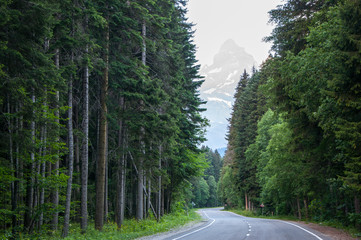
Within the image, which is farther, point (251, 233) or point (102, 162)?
point (251, 233)

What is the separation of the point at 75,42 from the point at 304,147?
13352 mm

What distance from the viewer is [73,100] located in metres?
16.3

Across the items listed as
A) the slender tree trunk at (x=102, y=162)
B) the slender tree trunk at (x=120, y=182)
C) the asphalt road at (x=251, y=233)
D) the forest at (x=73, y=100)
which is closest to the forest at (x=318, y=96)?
the asphalt road at (x=251, y=233)

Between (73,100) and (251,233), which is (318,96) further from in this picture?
(73,100)

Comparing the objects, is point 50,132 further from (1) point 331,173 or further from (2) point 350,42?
(1) point 331,173

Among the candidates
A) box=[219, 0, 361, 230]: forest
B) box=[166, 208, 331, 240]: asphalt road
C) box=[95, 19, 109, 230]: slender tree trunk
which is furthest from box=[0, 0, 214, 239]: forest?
box=[219, 0, 361, 230]: forest

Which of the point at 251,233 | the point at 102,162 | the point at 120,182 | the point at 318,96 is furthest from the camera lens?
the point at 120,182

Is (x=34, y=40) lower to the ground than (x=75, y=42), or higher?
lower

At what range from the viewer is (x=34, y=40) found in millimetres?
10141

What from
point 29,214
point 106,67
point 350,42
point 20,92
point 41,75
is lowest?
point 29,214

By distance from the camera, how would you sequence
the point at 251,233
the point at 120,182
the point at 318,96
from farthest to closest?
the point at 120,182
the point at 251,233
the point at 318,96

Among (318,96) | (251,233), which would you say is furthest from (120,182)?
(318,96)

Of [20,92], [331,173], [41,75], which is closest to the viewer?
[20,92]

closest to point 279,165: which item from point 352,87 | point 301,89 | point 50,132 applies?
point 301,89
